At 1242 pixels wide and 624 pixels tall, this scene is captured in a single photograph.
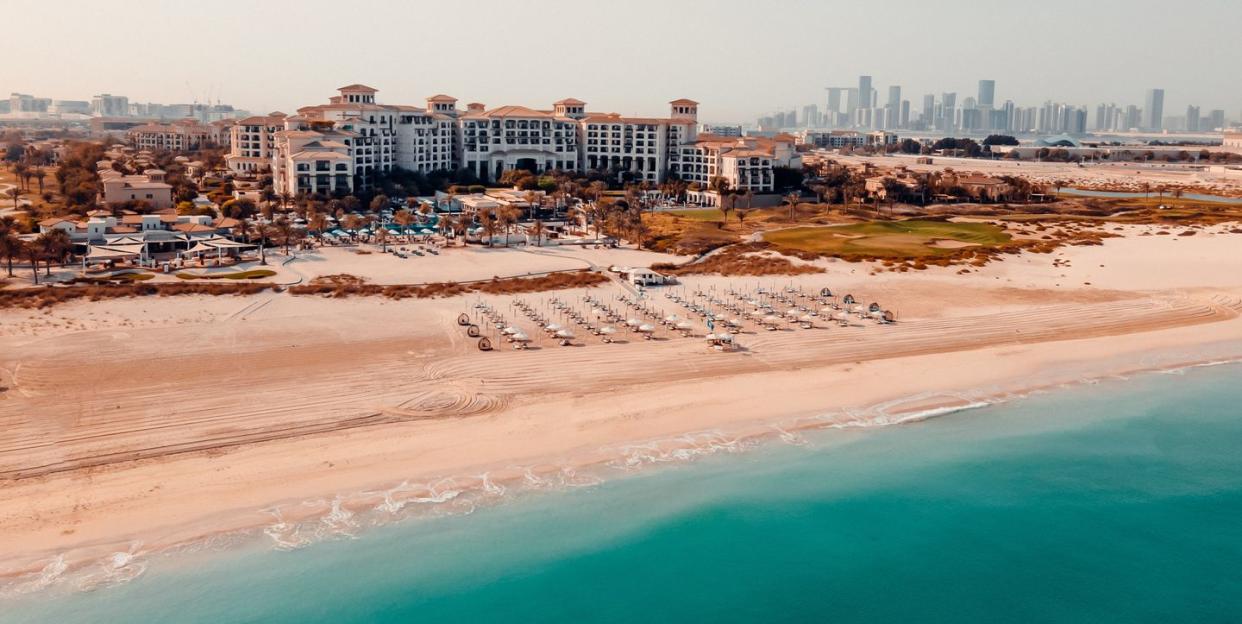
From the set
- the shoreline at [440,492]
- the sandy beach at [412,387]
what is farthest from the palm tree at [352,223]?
the shoreline at [440,492]

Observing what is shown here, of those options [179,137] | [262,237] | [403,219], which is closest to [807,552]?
[262,237]

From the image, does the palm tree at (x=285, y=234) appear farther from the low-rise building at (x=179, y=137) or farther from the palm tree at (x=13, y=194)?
the low-rise building at (x=179, y=137)

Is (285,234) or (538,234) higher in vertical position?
(285,234)

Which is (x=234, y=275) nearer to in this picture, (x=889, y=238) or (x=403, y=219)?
(x=403, y=219)

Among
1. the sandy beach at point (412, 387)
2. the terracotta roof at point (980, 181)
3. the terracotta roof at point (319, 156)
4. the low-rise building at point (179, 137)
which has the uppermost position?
the low-rise building at point (179, 137)

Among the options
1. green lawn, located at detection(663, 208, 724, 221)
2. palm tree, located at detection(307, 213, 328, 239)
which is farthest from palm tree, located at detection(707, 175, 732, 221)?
palm tree, located at detection(307, 213, 328, 239)

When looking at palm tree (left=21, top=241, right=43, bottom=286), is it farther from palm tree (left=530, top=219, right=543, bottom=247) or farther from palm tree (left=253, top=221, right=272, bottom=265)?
palm tree (left=530, top=219, right=543, bottom=247)

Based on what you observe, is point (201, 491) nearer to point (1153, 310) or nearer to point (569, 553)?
point (569, 553)
